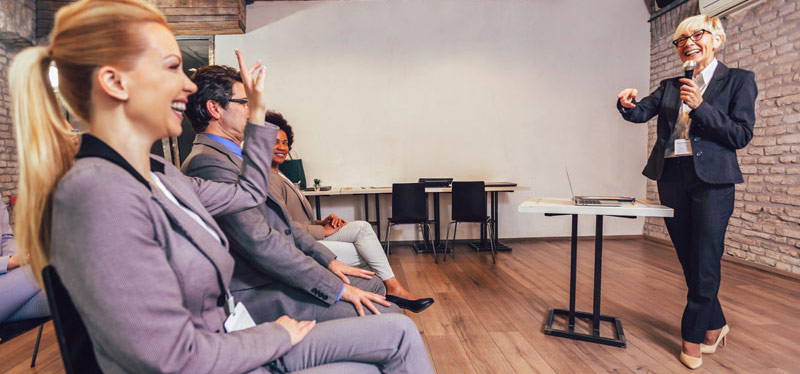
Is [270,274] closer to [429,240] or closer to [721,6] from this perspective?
[429,240]

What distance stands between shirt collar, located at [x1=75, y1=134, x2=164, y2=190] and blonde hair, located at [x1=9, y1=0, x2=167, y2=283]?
1.5 inches

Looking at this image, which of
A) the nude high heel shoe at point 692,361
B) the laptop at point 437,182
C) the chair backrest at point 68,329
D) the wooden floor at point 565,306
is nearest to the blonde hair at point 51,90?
the chair backrest at point 68,329

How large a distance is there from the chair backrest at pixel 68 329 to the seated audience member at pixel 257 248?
54cm

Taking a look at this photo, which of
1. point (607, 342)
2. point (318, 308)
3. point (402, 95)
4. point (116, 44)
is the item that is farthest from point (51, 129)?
point (402, 95)

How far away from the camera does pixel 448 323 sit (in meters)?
2.52

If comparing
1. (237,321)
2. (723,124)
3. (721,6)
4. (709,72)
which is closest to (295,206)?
(237,321)

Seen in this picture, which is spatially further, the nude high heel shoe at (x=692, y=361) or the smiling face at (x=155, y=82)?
the nude high heel shoe at (x=692, y=361)

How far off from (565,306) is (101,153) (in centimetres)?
286

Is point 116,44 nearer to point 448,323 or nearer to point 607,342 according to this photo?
point 448,323

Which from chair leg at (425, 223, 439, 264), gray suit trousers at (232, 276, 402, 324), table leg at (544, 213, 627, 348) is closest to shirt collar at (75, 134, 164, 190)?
gray suit trousers at (232, 276, 402, 324)

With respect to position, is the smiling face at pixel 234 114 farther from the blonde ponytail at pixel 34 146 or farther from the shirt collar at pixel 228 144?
the blonde ponytail at pixel 34 146

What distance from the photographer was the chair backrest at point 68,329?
637 mm

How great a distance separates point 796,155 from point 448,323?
3.44 meters

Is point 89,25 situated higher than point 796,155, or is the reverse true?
point 89,25
